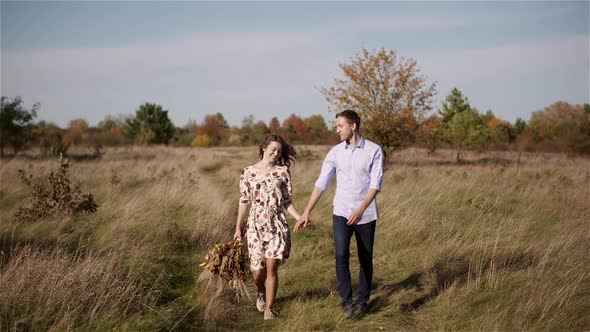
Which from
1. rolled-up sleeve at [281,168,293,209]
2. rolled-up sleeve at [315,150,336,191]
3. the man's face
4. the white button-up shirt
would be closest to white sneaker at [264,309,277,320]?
rolled-up sleeve at [281,168,293,209]

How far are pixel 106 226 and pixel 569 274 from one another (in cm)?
680

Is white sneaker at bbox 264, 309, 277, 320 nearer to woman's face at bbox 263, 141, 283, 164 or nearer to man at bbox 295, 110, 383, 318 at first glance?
man at bbox 295, 110, 383, 318

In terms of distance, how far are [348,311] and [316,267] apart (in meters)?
1.71

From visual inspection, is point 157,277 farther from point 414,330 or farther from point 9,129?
point 9,129

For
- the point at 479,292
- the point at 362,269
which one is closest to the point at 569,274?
the point at 479,292

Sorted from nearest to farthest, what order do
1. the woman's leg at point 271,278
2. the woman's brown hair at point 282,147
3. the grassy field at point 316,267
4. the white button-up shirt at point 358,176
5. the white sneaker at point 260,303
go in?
the grassy field at point 316,267 < the white button-up shirt at point 358,176 < the woman's leg at point 271,278 < the woman's brown hair at point 282,147 < the white sneaker at point 260,303

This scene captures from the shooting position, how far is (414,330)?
4012 millimetres

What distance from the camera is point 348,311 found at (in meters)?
4.20

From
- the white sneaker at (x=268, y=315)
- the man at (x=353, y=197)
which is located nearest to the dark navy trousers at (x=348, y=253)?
the man at (x=353, y=197)

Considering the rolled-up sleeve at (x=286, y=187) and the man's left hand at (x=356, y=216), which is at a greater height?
the rolled-up sleeve at (x=286, y=187)

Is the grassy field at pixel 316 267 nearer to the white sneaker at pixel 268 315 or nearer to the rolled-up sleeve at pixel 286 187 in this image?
the white sneaker at pixel 268 315

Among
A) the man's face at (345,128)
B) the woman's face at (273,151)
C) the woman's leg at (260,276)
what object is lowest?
the woman's leg at (260,276)

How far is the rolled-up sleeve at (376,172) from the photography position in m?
3.98

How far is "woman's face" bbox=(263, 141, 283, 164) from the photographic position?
423 centimetres
